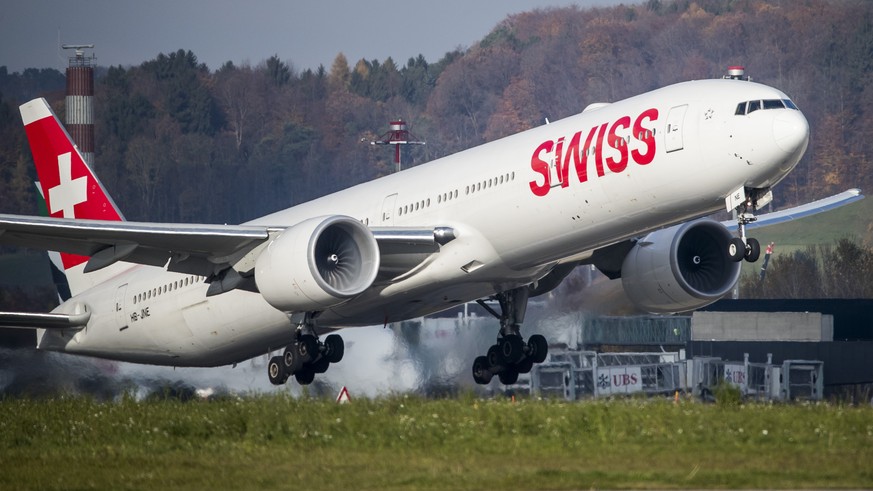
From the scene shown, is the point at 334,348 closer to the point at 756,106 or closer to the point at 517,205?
the point at 517,205

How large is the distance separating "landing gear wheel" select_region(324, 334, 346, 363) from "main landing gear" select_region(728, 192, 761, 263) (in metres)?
8.34

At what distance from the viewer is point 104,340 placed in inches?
1272

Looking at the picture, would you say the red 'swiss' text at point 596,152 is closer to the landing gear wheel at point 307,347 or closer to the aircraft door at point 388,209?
the aircraft door at point 388,209

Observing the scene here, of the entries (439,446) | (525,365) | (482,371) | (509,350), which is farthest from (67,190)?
(439,446)

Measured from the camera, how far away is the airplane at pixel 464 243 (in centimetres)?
2497

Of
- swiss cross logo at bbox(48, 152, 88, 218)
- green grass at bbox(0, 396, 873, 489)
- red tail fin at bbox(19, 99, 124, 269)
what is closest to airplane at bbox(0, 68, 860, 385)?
red tail fin at bbox(19, 99, 124, 269)

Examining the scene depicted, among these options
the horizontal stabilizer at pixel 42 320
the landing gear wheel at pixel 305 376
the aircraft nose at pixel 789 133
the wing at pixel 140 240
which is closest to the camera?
the aircraft nose at pixel 789 133

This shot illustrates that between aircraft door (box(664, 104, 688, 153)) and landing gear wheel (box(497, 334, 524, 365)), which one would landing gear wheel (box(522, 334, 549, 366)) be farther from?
aircraft door (box(664, 104, 688, 153))

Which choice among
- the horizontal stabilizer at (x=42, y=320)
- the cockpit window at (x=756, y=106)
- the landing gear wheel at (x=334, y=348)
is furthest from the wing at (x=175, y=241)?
the cockpit window at (x=756, y=106)

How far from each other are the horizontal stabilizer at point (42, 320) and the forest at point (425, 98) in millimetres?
42867

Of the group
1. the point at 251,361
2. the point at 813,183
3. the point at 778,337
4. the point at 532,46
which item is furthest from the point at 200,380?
the point at 532,46

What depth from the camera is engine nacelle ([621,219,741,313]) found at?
30.5 metres

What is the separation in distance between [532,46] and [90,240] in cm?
9412

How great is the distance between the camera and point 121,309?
32.2m
